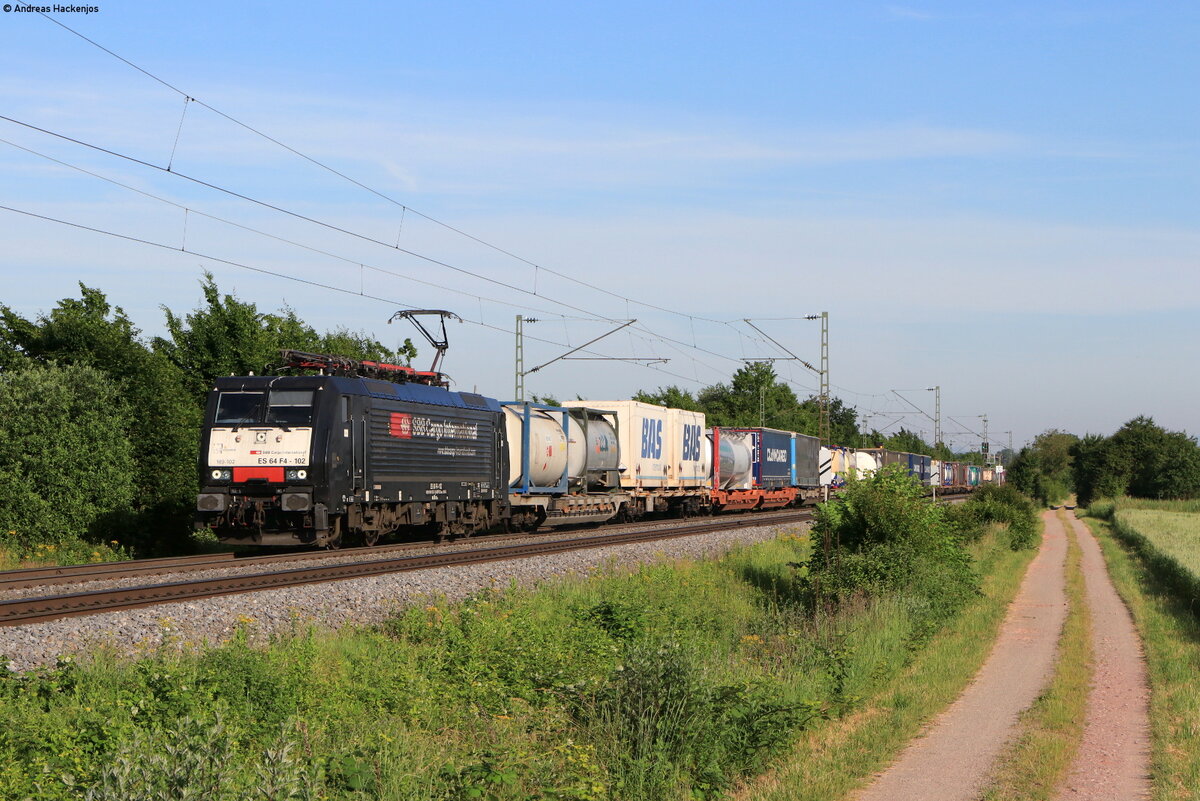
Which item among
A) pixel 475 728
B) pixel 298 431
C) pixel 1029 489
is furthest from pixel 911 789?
pixel 1029 489

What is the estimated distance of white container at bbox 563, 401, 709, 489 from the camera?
1499 inches

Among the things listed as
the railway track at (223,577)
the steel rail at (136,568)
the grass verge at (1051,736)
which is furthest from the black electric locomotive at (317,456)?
the grass verge at (1051,736)

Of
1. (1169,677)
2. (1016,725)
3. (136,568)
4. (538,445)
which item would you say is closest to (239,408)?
(136,568)

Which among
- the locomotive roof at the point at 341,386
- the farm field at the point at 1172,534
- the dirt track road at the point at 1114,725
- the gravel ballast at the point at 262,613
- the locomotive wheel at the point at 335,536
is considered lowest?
the dirt track road at the point at 1114,725

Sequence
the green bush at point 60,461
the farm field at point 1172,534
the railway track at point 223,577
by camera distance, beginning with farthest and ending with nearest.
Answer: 1. the farm field at point 1172,534
2. the green bush at point 60,461
3. the railway track at point 223,577

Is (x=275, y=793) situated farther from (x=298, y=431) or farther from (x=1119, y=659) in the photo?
(x=298, y=431)

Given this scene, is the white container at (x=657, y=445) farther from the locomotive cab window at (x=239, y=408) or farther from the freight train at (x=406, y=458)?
the locomotive cab window at (x=239, y=408)

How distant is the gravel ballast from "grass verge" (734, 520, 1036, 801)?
20.9 feet

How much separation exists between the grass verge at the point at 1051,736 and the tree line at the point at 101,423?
→ 66.2ft

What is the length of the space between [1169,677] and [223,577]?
14.4 m

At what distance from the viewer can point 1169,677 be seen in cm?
1469

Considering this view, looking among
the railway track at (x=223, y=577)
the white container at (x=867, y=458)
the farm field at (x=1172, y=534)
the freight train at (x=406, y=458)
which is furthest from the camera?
the white container at (x=867, y=458)

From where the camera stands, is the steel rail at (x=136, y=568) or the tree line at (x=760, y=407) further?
the tree line at (x=760, y=407)

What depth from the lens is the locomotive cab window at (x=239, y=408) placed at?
2284cm
